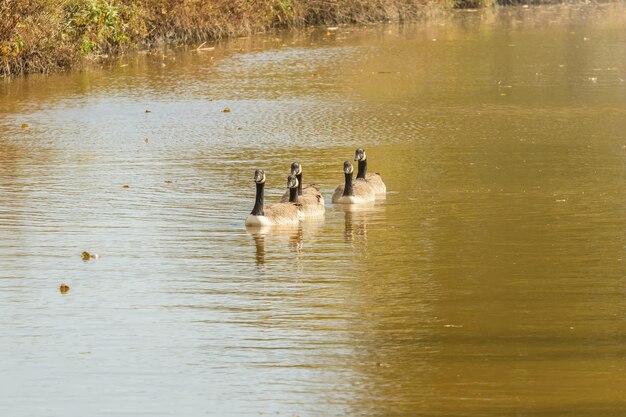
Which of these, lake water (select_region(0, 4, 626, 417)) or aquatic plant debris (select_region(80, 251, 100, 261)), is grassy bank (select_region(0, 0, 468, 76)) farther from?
aquatic plant debris (select_region(80, 251, 100, 261))

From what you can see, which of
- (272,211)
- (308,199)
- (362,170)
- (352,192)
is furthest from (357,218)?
(362,170)

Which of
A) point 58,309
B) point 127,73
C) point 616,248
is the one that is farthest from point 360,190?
point 127,73

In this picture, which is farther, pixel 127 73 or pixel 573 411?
pixel 127 73

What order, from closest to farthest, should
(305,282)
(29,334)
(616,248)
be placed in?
(29,334)
(305,282)
(616,248)

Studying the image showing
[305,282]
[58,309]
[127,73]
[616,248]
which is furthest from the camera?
[127,73]

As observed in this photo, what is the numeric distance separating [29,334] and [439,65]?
2037cm

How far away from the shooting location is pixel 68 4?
27.7 meters

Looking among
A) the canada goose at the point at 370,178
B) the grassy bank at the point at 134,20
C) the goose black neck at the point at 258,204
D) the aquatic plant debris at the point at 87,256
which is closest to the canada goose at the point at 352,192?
the canada goose at the point at 370,178

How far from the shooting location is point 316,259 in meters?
11.1

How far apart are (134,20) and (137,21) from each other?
502 millimetres

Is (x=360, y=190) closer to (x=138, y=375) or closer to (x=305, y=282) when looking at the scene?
(x=305, y=282)

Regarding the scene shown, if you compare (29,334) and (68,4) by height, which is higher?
(68,4)

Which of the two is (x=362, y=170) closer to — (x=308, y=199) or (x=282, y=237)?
(x=308, y=199)

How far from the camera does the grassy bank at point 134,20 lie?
2603 centimetres
